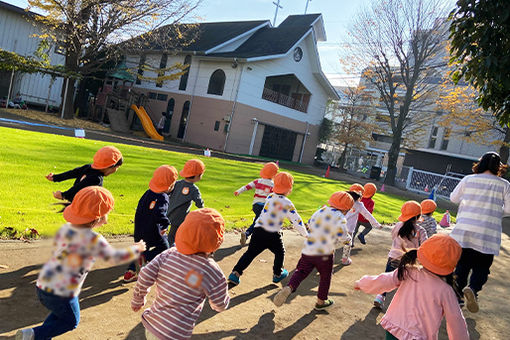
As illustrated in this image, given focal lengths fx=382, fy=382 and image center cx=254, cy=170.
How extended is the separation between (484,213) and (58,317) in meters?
4.82

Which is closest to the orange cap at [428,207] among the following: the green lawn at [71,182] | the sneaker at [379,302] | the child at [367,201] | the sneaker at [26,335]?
the child at [367,201]

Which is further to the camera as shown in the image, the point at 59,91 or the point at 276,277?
the point at 59,91

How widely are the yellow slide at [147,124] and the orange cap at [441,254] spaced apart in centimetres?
2616

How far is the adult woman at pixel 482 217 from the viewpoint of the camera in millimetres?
4789

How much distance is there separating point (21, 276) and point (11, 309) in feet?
2.24

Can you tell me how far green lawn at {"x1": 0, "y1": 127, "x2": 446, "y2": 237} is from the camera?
597cm

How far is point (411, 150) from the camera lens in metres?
41.1

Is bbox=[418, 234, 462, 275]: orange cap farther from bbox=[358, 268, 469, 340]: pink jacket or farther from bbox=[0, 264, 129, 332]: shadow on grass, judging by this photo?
bbox=[0, 264, 129, 332]: shadow on grass

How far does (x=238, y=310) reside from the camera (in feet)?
13.8

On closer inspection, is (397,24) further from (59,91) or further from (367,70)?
(59,91)

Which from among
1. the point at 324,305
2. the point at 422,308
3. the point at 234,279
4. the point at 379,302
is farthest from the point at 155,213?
the point at 379,302

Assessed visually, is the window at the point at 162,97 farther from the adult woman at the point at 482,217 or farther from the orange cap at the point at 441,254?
the orange cap at the point at 441,254

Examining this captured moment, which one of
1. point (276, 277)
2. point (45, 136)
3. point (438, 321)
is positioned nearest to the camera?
point (438, 321)

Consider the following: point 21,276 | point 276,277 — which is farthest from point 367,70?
point 21,276
